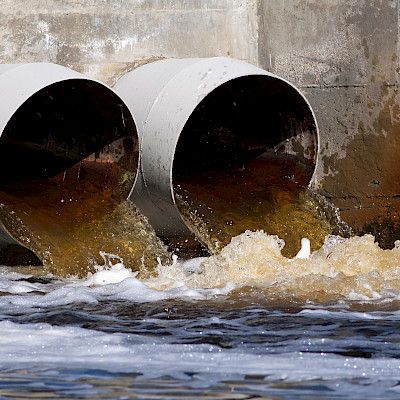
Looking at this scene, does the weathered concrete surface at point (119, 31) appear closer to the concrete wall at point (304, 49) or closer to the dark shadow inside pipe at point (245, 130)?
the concrete wall at point (304, 49)

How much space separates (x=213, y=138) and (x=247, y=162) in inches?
13.5

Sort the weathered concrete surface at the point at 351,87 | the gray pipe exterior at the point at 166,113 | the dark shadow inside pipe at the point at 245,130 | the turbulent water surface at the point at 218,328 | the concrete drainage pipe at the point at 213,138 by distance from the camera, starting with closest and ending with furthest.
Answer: the turbulent water surface at the point at 218,328
the gray pipe exterior at the point at 166,113
the concrete drainage pipe at the point at 213,138
the dark shadow inside pipe at the point at 245,130
the weathered concrete surface at the point at 351,87

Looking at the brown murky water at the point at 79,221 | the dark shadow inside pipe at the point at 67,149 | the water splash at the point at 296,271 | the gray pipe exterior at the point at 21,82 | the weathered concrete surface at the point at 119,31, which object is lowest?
the water splash at the point at 296,271

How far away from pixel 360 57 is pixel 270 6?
2.67 feet

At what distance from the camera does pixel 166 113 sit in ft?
25.8

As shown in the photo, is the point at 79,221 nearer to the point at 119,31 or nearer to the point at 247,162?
the point at 247,162

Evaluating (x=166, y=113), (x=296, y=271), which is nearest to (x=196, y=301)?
(x=296, y=271)

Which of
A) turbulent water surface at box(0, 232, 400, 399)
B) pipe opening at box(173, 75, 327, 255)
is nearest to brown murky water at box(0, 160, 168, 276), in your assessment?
turbulent water surface at box(0, 232, 400, 399)

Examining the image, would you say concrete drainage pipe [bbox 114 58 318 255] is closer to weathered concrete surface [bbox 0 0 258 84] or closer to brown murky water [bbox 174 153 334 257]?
brown murky water [bbox 174 153 334 257]

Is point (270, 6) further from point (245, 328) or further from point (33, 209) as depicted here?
point (245, 328)

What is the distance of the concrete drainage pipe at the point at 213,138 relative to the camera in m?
7.83

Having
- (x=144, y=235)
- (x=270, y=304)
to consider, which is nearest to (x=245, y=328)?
(x=270, y=304)

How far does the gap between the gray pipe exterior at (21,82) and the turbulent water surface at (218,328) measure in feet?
3.47

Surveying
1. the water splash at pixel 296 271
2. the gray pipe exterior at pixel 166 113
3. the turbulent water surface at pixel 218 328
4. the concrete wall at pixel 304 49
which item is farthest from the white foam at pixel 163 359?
the concrete wall at pixel 304 49
